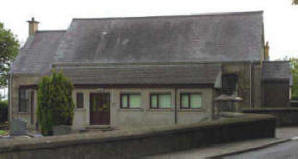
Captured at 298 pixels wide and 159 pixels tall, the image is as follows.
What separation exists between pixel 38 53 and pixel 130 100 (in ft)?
36.7

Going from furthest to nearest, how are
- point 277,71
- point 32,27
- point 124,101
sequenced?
point 32,27, point 277,71, point 124,101

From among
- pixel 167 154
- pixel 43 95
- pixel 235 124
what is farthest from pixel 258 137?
pixel 43 95

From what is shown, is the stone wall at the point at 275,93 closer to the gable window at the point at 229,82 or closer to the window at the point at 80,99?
the gable window at the point at 229,82

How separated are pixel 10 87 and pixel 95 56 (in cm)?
768

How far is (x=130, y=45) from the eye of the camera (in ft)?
116

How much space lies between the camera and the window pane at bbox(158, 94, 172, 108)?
Result: 30.2m

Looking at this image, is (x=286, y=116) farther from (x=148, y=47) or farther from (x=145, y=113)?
(x=148, y=47)

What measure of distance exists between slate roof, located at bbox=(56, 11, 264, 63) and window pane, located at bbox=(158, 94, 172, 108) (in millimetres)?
3774


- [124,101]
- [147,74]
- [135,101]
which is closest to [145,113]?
[135,101]

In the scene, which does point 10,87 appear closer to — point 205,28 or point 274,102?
point 205,28

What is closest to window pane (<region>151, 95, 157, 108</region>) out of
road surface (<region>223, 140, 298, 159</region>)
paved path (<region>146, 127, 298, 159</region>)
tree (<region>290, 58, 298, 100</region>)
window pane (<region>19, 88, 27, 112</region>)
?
window pane (<region>19, 88, 27, 112</region>)

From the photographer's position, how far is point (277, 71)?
110 feet

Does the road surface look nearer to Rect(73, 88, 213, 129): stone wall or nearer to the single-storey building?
Rect(73, 88, 213, 129): stone wall

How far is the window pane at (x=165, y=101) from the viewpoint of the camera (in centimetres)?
3020
